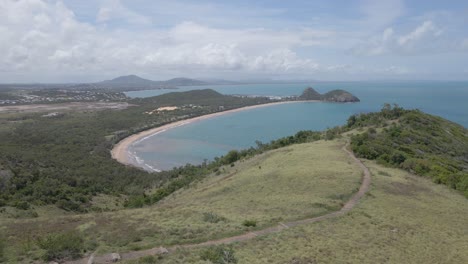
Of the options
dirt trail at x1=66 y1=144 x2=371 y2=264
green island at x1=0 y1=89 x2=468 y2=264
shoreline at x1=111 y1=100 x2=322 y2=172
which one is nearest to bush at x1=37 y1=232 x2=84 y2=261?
green island at x1=0 y1=89 x2=468 y2=264

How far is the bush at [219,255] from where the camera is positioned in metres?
15.3

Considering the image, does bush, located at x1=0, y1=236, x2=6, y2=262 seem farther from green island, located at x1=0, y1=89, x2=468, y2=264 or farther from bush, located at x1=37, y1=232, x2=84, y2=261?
bush, located at x1=37, y1=232, x2=84, y2=261

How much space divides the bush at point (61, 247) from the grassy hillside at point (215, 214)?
12.2 inches

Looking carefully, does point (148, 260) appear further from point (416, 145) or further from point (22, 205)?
point (416, 145)

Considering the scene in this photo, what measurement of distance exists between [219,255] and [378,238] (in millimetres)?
9433

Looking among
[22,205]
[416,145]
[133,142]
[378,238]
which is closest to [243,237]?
[378,238]

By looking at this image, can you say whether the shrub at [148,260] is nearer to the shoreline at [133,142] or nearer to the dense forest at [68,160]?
the dense forest at [68,160]

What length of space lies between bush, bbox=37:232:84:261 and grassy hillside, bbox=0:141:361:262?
311 mm

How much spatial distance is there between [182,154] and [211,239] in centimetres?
7955

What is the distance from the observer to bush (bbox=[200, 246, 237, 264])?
50.2 feet

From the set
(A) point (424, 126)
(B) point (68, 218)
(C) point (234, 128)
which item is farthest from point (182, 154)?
(B) point (68, 218)

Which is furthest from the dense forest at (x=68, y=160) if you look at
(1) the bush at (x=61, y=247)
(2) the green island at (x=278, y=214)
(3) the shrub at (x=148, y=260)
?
(3) the shrub at (x=148, y=260)

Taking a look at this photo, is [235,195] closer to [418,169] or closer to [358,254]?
[358,254]

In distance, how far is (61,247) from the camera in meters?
16.0
